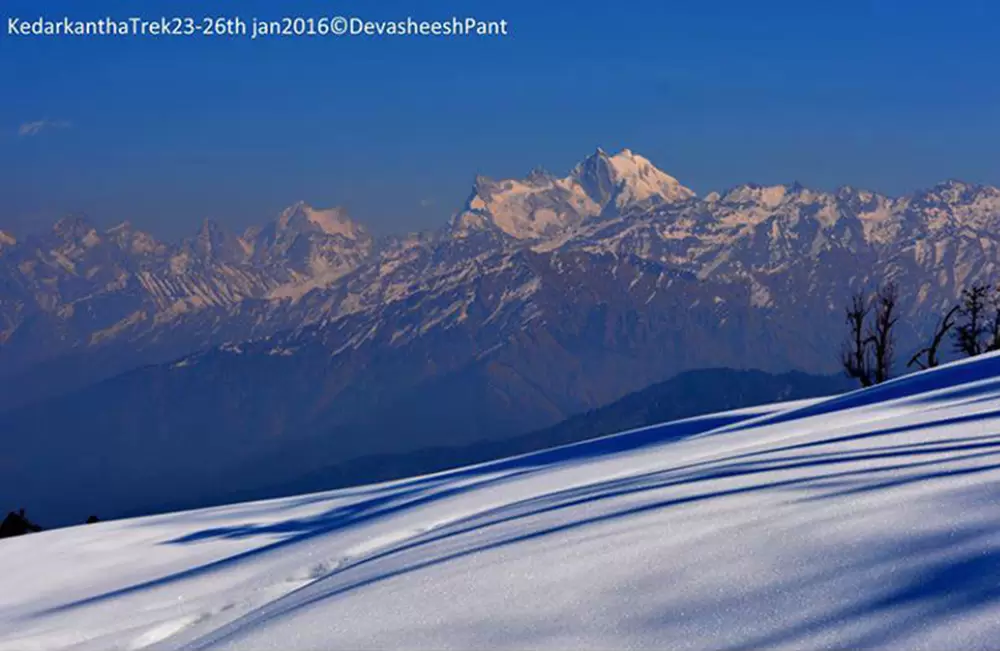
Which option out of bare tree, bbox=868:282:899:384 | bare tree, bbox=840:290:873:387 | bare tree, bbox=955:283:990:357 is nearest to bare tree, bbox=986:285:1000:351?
bare tree, bbox=955:283:990:357

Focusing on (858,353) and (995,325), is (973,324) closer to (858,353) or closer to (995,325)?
(995,325)

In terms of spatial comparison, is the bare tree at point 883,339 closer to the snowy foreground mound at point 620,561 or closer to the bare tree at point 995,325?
the bare tree at point 995,325

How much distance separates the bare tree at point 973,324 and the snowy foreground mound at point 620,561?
2558 cm

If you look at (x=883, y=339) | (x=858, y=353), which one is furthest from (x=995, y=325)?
(x=858, y=353)

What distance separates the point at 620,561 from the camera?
673cm

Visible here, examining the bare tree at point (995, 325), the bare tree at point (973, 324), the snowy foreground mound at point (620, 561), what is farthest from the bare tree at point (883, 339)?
the snowy foreground mound at point (620, 561)

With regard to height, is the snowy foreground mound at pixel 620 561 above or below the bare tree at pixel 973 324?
below

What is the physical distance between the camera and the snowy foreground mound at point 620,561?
5520 mm

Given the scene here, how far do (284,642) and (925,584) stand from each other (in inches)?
131

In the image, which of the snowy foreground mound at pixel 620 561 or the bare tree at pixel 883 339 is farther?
the bare tree at pixel 883 339

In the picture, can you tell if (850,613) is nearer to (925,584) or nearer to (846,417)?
(925,584)

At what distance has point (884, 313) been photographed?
3991 cm

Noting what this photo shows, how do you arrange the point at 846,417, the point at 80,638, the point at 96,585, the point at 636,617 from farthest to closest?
1. the point at 846,417
2. the point at 96,585
3. the point at 80,638
4. the point at 636,617

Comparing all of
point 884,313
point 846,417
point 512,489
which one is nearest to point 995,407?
point 846,417
